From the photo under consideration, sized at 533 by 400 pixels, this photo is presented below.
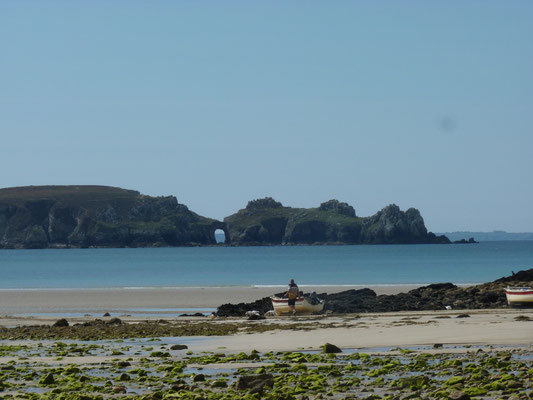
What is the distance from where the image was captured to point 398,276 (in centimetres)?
8862

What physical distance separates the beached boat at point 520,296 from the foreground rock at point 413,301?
122 cm

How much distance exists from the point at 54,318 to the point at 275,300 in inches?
415

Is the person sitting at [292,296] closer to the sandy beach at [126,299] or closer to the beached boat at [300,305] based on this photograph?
the beached boat at [300,305]

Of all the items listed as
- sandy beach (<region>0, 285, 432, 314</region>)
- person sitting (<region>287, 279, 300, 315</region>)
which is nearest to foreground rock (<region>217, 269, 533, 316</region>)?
person sitting (<region>287, 279, 300, 315</region>)

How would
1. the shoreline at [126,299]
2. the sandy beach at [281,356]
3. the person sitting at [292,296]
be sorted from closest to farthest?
the sandy beach at [281,356] → the person sitting at [292,296] → the shoreline at [126,299]

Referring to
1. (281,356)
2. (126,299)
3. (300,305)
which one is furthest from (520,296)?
(126,299)

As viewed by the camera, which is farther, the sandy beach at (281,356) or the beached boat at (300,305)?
the beached boat at (300,305)

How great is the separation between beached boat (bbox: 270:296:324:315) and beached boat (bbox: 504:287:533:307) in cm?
859

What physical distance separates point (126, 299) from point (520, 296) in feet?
93.7

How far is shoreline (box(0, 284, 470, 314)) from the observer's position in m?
49.3

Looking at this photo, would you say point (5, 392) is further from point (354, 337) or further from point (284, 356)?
point (354, 337)

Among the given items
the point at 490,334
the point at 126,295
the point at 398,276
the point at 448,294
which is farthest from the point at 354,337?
the point at 398,276

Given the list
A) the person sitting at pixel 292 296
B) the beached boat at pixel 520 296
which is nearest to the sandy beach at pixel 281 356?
the person sitting at pixel 292 296

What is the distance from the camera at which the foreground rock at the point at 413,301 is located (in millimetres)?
39906
